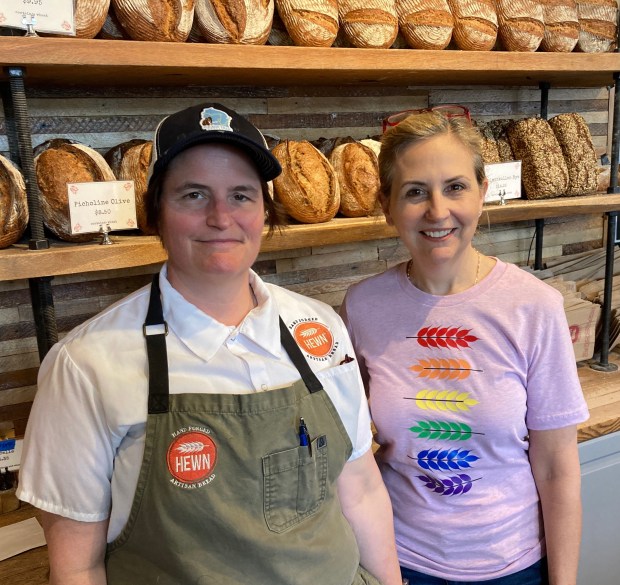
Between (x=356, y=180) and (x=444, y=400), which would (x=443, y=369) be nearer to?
(x=444, y=400)

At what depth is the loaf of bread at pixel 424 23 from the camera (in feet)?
6.09

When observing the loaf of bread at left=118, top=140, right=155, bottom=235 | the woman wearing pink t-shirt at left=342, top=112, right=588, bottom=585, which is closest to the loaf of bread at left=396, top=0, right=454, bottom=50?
the woman wearing pink t-shirt at left=342, top=112, right=588, bottom=585

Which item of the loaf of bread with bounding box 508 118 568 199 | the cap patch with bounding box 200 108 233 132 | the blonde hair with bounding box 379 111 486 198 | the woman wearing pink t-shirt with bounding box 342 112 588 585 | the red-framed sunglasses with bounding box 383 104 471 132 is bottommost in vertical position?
the woman wearing pink t-shirt with bounding box 342 112 588 585

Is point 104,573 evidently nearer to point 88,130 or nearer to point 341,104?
point 88,130

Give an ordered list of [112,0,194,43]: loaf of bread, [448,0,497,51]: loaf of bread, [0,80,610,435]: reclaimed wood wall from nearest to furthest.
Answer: [112,0,194,43]: loaf of bread, [0,80,610,435]: reclaimed wood wall, [448,0,497,51]: loaf of bread

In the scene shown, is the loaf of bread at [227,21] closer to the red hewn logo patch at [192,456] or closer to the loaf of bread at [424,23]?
the loaf of bread at [424,23]

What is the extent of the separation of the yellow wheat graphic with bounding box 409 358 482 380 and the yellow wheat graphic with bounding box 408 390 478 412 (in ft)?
0.11

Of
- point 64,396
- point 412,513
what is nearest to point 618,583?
point 412,513

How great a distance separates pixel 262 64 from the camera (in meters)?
1.55

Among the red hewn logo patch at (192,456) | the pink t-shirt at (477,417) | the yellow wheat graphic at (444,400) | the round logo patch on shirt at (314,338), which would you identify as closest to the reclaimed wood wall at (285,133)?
the pink t-shirt at (477,417)

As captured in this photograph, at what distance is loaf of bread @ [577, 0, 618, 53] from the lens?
2207mm

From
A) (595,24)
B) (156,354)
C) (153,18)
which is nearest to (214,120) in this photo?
(156,354)

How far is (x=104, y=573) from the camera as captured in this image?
3.31 ft

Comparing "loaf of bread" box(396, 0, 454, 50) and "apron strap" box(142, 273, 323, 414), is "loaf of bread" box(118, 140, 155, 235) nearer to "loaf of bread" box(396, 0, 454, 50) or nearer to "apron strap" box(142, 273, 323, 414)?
"apron strap" box(142, 273, 323, 414)
